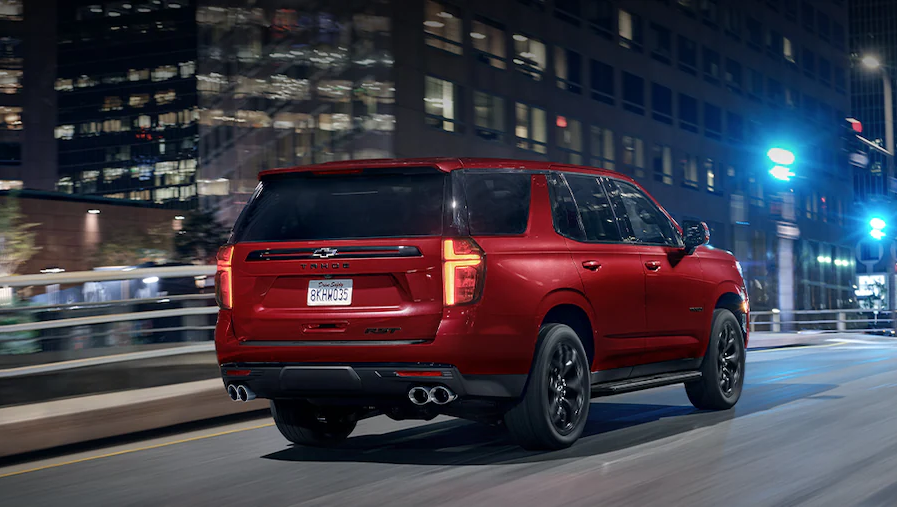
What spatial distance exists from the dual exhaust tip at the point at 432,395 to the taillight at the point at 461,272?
1.71 feet

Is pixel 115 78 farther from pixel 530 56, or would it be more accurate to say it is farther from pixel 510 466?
pixel 510 466

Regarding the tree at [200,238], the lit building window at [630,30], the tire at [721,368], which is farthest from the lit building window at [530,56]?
the tire at [721,368]

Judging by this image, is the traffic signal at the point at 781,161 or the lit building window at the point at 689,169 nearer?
the traffic signal at the point at 781,161

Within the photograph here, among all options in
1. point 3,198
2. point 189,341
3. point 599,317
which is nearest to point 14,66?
point 3,198

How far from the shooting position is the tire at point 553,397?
774cm

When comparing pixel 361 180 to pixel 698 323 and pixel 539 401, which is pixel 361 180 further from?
pixel 698 323

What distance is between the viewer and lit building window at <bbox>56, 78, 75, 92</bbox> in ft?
365

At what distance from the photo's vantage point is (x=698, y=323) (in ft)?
32.8

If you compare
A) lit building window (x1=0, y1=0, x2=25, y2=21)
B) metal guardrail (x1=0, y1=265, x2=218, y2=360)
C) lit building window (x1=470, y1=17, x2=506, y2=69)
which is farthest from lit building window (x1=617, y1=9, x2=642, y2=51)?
lit building window (x1=0, y1=0, x2=25, y2=21)

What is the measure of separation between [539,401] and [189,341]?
8.26m

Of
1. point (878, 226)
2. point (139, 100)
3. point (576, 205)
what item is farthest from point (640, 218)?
point (139, 100)

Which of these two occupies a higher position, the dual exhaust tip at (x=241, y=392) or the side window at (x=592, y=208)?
the side window at (x=592, y=208)

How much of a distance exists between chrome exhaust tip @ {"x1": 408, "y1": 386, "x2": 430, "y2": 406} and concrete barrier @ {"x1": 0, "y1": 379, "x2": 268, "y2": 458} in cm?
315

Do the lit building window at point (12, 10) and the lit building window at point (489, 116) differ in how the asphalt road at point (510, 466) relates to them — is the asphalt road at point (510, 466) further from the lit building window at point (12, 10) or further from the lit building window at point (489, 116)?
the lit building window at point (12, 10)
